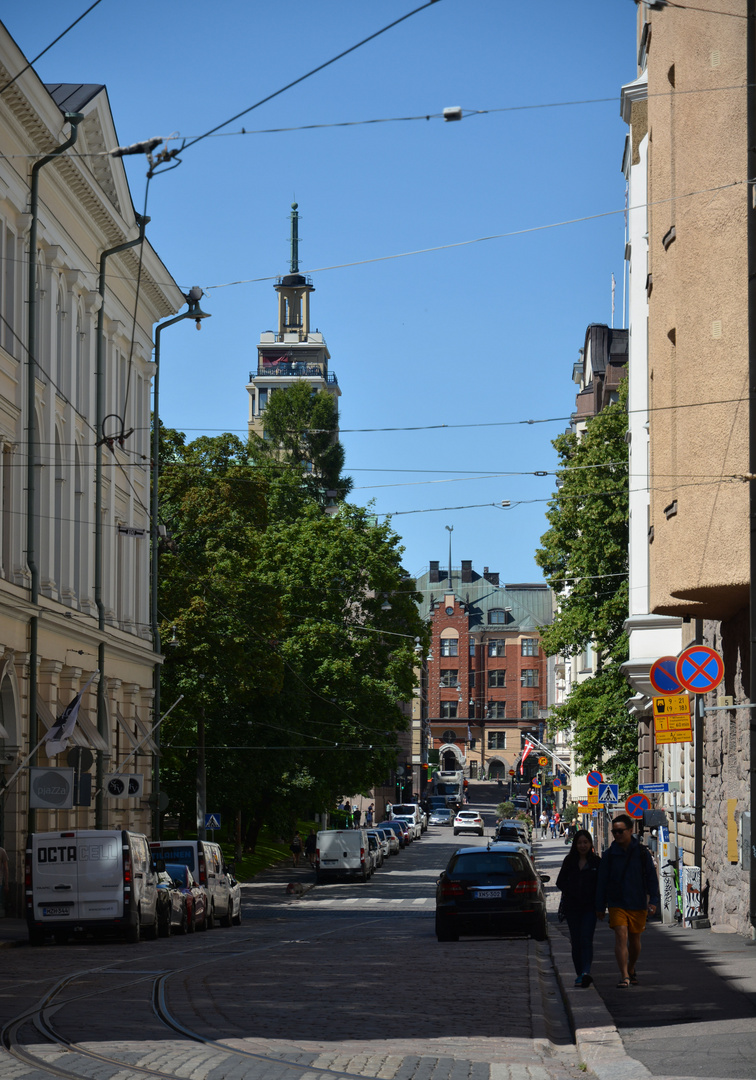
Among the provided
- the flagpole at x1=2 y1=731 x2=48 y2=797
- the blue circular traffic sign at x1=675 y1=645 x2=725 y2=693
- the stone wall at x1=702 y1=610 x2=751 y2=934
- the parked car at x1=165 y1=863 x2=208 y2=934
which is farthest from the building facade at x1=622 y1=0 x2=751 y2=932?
the flagpole at x1=2 y1=731 x2=48 y2=797

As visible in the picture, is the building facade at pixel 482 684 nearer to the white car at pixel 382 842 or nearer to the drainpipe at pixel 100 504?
the white car at pixel 382 842

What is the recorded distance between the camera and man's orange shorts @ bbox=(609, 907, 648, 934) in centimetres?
1566

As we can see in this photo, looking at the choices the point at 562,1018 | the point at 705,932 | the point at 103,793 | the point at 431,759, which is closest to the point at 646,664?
the point at 705,932

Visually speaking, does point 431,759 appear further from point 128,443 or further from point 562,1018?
point 562,1018

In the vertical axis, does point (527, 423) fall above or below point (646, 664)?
above

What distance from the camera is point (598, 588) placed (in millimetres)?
47062

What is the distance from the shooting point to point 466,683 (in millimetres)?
165500

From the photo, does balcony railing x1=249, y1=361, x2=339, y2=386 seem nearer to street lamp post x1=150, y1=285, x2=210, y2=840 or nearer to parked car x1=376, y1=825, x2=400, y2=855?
parked car x1=376, y1=825, x2=400, y2=855

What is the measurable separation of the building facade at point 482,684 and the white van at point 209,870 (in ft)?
415

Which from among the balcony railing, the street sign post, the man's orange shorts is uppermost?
the balcony railing

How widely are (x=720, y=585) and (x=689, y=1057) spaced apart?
9391 mm

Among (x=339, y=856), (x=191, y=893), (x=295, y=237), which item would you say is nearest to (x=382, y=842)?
(x=339, y=856)

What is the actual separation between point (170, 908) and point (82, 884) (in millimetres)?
3236

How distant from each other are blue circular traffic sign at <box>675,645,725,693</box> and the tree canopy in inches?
1107
